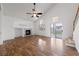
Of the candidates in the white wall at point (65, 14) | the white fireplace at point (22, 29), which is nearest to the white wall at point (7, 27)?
the white fireplace at point (22, 29)

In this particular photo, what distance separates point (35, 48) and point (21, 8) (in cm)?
64

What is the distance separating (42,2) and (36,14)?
0.65ft

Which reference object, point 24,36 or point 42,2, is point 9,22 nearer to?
point 24,36

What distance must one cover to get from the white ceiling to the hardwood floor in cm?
37

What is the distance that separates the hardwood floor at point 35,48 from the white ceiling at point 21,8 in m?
0.37

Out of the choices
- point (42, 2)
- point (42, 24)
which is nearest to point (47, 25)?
point (42, 24)

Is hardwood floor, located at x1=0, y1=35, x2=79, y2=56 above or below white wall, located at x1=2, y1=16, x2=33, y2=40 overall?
below

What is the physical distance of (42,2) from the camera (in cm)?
184

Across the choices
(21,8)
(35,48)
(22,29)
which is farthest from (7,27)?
(35,48)

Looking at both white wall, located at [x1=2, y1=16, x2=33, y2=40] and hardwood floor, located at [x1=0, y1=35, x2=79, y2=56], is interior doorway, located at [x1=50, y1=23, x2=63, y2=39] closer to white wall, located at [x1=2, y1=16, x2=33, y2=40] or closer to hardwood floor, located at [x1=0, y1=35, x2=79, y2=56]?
hardwood floor, located at [x1=0, y1=35, x2=79, y2=56]

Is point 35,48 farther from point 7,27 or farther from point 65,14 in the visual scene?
point 65,14

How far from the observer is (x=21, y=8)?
6.15 ft

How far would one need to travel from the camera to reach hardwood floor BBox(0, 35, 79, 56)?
72.2 inches

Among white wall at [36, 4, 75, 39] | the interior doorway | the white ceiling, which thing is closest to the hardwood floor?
the interior doorway
